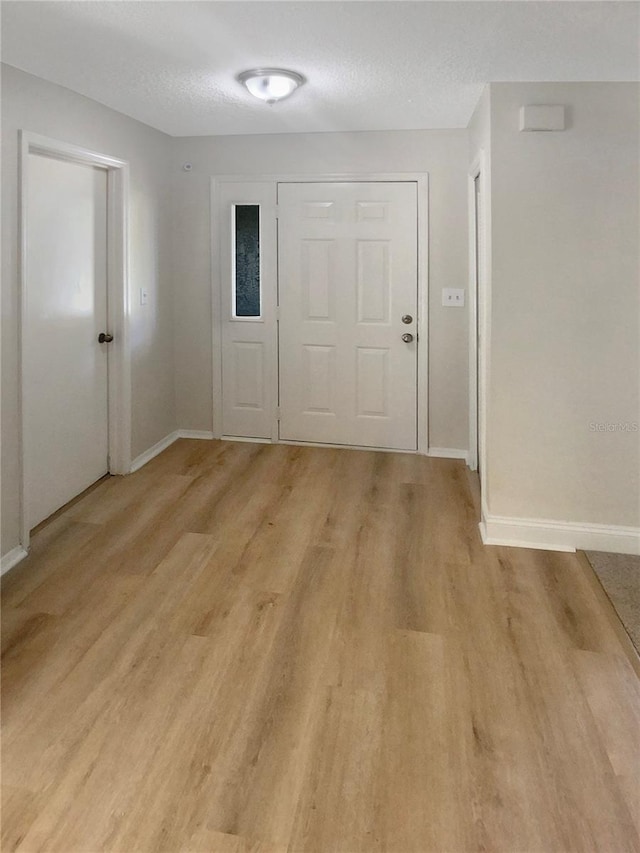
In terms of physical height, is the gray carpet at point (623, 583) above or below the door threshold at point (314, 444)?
below

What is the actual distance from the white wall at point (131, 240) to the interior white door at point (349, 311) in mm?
868

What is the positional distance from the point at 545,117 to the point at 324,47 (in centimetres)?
108

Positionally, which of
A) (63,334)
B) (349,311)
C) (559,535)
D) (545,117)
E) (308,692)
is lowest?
(308,692)

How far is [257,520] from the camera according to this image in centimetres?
351

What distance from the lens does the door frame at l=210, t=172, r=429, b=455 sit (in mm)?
4391

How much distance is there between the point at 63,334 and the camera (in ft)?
11.7

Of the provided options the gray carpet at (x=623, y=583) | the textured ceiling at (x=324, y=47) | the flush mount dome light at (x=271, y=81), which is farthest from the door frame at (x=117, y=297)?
the gray carpet at (x=623, y=583)

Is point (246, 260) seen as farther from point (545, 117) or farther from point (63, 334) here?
point (545, 117)

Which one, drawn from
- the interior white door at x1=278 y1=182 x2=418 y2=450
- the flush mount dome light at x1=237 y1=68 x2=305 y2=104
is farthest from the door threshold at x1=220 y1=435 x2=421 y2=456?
the flush mount dome light at x1=237 y1=68 x2=305 y2=104

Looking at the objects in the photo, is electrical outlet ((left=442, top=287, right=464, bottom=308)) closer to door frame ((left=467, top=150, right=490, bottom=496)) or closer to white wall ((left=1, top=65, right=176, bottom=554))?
door frame ((left=467, top=150, right=490, bottom=496))

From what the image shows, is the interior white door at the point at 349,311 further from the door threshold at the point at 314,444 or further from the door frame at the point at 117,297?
the door frame at the point at 117,297

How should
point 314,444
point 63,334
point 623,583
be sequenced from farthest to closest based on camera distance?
point 314,444 → point 63,334 → point 623,583

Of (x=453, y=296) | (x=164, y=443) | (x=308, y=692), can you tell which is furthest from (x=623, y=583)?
(x=164, y=443)

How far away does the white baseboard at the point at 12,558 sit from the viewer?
2896 millimetres
